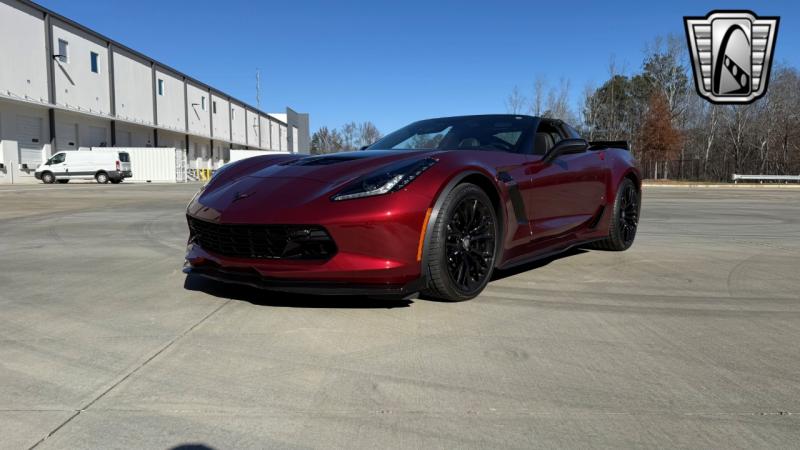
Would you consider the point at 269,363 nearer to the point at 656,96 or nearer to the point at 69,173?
the point at 69,173

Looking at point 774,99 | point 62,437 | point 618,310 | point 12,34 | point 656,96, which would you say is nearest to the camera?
point 62,437

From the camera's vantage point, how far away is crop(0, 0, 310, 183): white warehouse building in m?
27.9

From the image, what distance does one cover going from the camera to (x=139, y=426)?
1988mm

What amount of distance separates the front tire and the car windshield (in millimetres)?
827

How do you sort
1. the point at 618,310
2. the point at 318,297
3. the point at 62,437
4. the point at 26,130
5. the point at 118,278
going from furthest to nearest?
the point at 26,130 < the point at 118,278 < the point at 318,297 < the point at 618,310 < the point at 62,437

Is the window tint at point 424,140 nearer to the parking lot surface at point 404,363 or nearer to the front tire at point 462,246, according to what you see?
the front tire at point 462,246

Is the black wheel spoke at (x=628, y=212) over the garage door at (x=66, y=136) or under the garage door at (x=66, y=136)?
under

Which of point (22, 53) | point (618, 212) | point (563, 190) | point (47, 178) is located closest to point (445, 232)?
point (563, 190)

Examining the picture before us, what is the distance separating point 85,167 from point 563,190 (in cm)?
3217

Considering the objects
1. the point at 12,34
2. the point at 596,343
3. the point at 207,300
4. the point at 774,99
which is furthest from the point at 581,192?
the point at 774,99

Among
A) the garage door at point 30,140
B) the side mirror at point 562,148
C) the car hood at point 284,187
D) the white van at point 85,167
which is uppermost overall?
the garage door at point 30,140

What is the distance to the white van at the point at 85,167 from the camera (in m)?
29.6

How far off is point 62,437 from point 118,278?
2.77 m

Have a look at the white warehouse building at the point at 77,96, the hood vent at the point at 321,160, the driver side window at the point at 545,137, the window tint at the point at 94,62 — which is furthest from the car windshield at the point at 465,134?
the window tint at the point at 94,62
